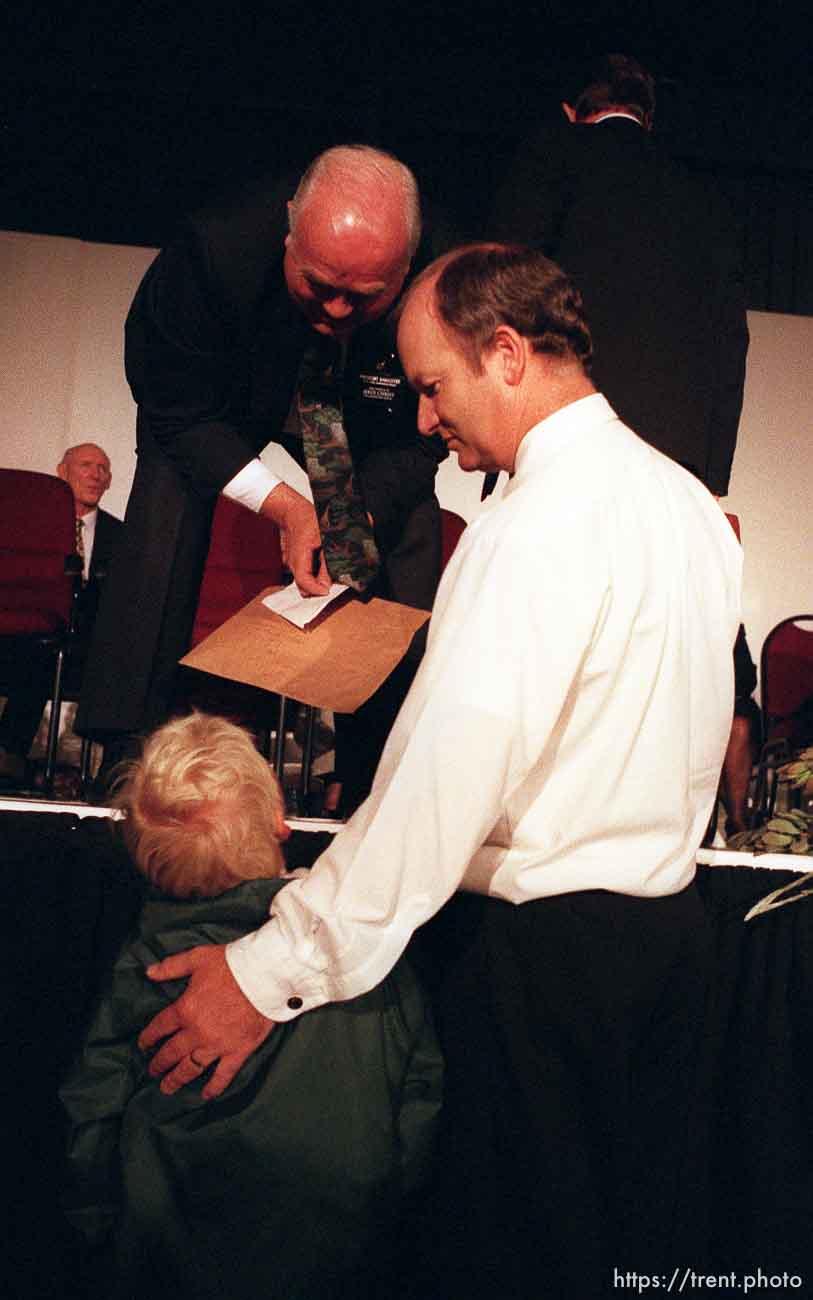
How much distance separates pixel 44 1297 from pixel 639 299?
6.25ft

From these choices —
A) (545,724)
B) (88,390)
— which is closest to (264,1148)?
(545,724)

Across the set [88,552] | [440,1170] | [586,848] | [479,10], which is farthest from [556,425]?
[479,10]

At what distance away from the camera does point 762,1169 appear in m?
1.87

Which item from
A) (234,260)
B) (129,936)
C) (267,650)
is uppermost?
(234,260)

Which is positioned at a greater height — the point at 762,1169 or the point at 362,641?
the point at 362,641

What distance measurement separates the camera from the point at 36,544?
4590 millimetres

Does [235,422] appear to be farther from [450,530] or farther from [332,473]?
[450,530]

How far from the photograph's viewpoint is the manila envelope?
185 centimetres

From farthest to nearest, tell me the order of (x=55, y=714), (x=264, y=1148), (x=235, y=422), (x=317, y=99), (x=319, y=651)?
(x=317, y=99)
(x=55, y=714)
(x=235, y=422)
(x=319, y=651)
(x=264, y=1148)

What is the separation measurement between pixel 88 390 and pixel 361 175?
4.57 metres

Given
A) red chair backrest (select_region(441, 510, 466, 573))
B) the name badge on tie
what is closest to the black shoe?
the name badge on tie

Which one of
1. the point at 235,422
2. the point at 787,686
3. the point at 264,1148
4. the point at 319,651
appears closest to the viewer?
the point at 264,1148

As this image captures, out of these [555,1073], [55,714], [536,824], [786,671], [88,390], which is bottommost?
[555,1073]

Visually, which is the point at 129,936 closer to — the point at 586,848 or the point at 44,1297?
the point at 44,1297
